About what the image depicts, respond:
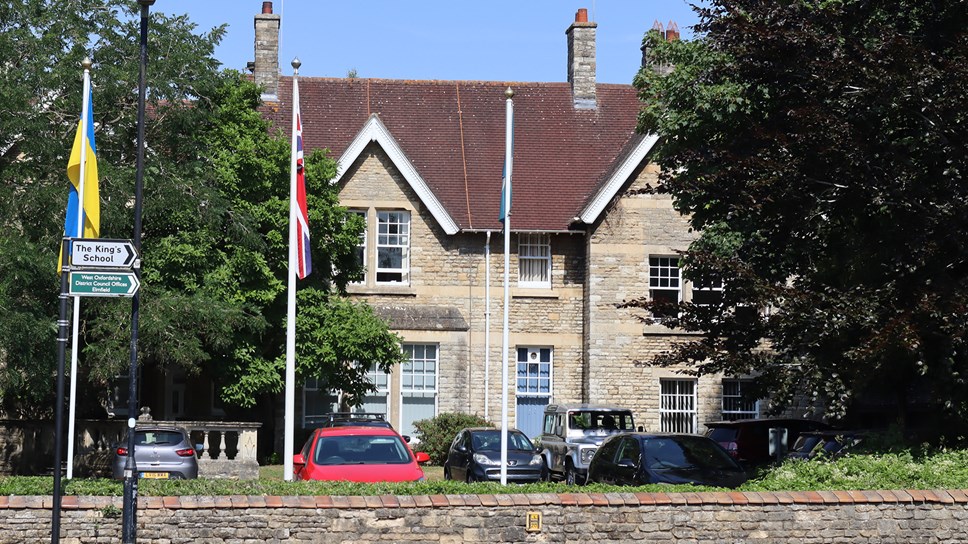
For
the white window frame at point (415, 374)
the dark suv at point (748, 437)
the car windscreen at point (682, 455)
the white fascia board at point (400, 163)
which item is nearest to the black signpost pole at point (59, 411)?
the car windscreen at point (682, 455)

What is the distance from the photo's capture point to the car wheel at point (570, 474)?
2681 centimetres

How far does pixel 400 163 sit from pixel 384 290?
345 centimetres

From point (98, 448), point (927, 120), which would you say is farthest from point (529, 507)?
point (98, 448)

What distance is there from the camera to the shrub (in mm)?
32938

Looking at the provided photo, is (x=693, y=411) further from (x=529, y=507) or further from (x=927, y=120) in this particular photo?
(x=529, y=507)

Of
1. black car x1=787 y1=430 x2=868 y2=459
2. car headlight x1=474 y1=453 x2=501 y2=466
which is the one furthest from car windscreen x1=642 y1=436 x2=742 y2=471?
car headlight x1=474 y1=453 x2=501 y2=466

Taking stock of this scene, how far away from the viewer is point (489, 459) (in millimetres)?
25500

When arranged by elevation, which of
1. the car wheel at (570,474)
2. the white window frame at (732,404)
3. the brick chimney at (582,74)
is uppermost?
the brick chimney at (582,74)

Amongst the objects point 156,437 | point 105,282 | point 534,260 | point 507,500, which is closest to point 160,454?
point 156,437

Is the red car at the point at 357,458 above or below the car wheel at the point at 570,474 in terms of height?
above

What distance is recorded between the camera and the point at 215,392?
3462 centimetres

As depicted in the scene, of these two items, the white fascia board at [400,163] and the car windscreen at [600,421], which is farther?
the white fascia board at [400,163]

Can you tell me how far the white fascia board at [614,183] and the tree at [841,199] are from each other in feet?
38.0

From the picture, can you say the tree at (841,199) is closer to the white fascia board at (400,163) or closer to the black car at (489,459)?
the black car at (489,459)
